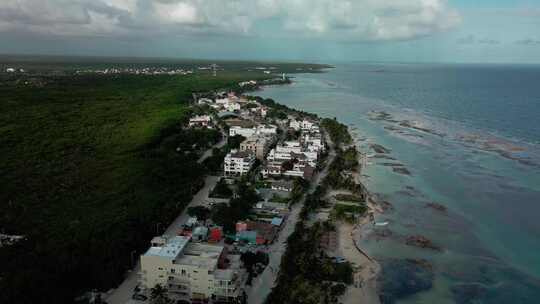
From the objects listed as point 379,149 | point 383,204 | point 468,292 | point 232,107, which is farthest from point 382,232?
point 232,107

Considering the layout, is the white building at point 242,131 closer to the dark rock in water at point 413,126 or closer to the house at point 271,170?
the house at point 271,170

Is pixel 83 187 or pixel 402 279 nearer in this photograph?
pixel 402 279

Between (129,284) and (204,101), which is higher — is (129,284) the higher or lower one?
the lower one

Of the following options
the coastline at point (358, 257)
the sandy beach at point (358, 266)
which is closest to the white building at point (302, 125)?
the coastline at point (358, 257)

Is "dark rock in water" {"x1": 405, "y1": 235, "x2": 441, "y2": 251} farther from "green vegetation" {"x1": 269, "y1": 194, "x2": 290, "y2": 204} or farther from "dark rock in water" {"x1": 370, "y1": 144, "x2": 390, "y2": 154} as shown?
"dark rock in water" {"x1": 370, "y1": 144, "x2": 390, "y2": 154}

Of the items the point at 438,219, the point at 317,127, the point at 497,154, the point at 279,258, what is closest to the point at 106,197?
the point at 279,258

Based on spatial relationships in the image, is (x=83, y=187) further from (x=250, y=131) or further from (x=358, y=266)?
(x=250, y=131)

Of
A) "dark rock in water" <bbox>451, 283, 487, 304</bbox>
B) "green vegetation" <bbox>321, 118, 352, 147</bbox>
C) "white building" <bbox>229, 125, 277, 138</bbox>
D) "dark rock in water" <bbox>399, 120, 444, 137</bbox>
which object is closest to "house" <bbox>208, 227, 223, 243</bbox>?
"dark rock in water" <bbox>451, 283, 487, 304</bbox>
